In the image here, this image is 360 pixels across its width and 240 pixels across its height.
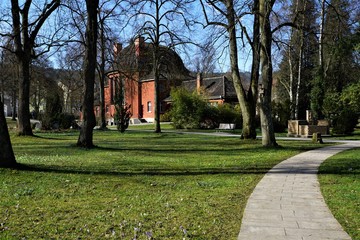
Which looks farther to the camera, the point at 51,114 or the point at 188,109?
the point at 188,109

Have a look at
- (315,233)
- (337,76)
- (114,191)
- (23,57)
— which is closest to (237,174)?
(114,191)

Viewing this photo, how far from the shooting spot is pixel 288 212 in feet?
20.5

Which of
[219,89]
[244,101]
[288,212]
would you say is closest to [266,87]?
[244,101]

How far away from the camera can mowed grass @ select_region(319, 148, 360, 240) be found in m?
5.82

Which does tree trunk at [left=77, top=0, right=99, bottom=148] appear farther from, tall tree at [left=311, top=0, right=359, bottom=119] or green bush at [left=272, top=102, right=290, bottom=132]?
green bush at [left=272, top=102, right=290, bottom=132]

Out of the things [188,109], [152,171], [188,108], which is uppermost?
[188,108]

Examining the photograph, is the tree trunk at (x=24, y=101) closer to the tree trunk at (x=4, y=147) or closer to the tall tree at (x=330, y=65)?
the tree trunk at (x=4, y=147)

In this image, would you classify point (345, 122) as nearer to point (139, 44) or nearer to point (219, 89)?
point (139, 44)

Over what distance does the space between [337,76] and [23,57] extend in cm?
3529

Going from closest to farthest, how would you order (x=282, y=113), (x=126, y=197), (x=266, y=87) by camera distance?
(x=126, y=197), (x=266, y=87), (x=282, y=113)

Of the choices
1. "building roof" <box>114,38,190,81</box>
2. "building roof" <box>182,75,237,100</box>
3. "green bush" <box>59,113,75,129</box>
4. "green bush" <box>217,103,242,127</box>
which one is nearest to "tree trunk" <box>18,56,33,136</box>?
"building roof" <box>114,38,190,81</box>

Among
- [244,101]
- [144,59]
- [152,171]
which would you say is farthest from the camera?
[144,59]

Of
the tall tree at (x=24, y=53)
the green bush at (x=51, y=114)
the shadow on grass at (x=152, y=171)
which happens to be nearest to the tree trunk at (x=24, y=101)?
the tall tree at (x=24, y=53)

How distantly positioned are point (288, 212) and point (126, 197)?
2986 millimetres
